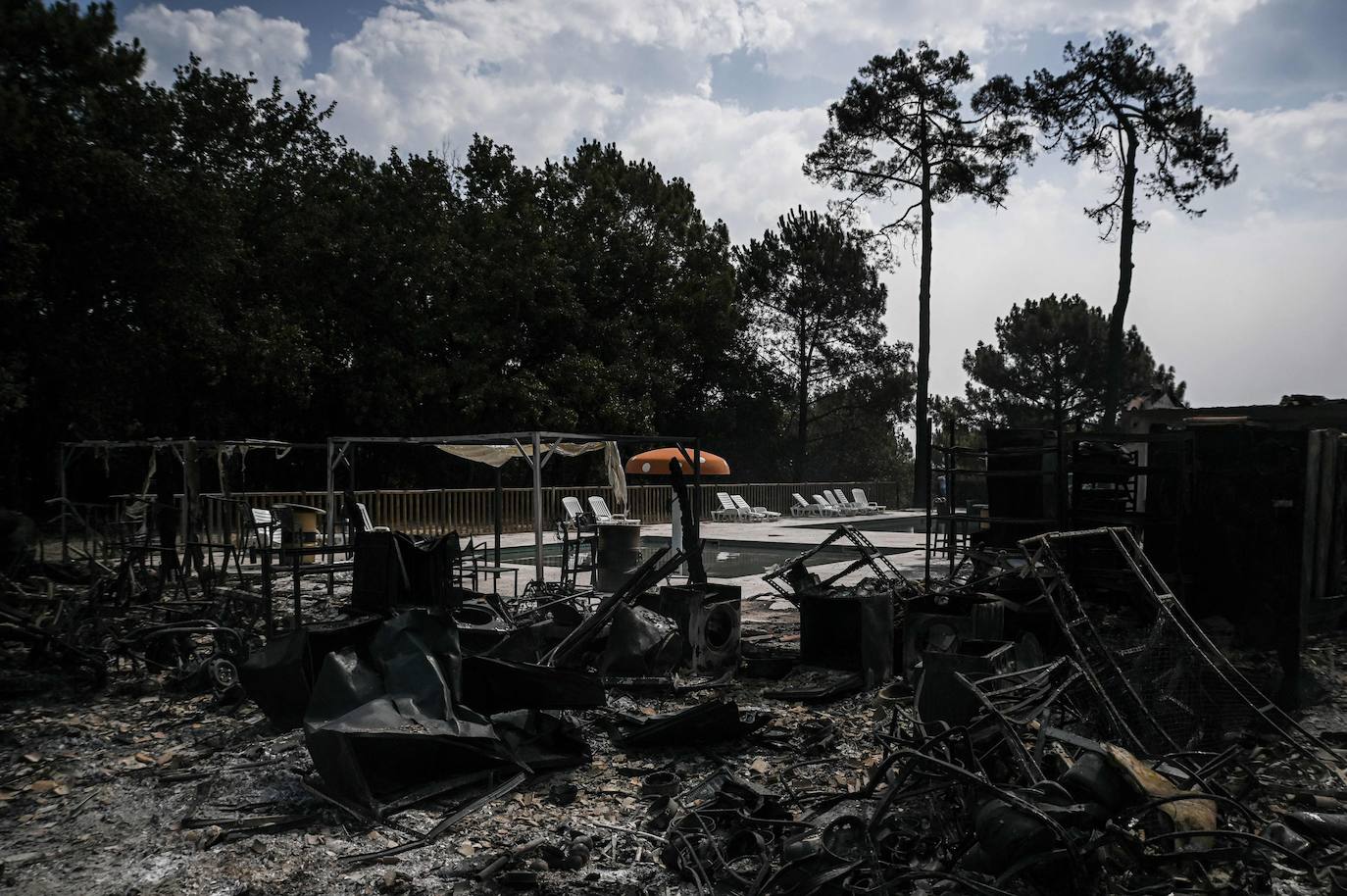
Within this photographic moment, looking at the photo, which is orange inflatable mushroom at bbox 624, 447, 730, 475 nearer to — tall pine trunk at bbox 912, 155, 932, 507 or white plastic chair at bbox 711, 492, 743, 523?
white plastic chair at bbox 711, 492, 743, 523

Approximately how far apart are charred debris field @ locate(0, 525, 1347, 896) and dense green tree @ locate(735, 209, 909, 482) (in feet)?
112

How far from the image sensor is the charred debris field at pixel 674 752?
12.7 feet

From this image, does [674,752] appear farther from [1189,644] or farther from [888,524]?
[888,524]

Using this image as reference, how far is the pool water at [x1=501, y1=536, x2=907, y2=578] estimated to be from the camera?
53.3ft

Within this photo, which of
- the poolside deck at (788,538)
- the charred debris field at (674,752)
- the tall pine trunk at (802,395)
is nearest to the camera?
the charred debris field at (674,752)

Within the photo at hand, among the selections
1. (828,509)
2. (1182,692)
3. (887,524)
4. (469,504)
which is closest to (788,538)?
(469,504)

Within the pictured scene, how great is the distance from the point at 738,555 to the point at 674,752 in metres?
13.3

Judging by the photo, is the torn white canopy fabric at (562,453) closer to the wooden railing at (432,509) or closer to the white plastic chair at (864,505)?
the wooden railing at (432,509)

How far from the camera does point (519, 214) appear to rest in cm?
3098

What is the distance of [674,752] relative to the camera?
5.89 metres

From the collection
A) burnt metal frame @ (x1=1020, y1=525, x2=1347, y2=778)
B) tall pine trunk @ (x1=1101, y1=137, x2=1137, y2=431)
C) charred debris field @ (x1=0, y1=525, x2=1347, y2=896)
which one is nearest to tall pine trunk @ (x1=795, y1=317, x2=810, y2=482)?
tall pine trunk @ (x1=1101, y1=137, x2=1137, y2=431)

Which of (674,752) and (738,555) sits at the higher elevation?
(674,752)

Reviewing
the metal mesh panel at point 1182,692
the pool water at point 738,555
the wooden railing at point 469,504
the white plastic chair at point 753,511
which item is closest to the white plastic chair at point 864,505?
the wooden railing at point 469,504

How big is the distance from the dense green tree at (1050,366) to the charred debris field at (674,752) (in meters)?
36.8
